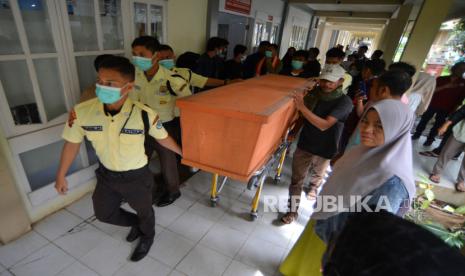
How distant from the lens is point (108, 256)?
1.86 meters

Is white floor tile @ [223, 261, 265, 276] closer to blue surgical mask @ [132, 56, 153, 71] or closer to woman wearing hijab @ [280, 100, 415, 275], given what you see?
woman wearing hijab @ [280, 100, 415, 275]

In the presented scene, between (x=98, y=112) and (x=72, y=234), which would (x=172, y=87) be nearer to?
(x=98, y=112)

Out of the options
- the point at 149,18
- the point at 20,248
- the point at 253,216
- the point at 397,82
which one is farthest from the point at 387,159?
the point at 149,18

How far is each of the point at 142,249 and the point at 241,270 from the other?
0.79 metres

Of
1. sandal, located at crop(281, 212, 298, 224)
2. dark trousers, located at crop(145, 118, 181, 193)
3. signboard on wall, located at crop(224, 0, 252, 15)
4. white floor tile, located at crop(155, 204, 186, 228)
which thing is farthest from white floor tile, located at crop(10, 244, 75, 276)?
signboard on wall, located at crop(224, 0, 252, 15)

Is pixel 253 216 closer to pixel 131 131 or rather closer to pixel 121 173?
pixel 121 173

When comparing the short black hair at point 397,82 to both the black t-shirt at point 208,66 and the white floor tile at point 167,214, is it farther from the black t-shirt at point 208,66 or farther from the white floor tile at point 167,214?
the black t-shirt at point 208,66

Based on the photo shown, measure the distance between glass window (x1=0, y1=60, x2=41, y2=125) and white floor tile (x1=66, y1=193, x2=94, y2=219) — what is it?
883mm

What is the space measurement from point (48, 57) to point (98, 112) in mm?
971

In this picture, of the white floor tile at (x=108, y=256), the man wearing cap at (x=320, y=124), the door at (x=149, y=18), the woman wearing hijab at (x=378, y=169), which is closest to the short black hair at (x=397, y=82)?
the woman wearing hijab at (x=378, y=169)

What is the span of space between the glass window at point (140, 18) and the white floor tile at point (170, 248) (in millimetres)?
2191

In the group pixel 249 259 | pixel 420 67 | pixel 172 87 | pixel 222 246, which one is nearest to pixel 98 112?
pixel 172 87

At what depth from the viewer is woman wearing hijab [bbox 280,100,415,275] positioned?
106cm

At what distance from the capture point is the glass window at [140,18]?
265 cm
